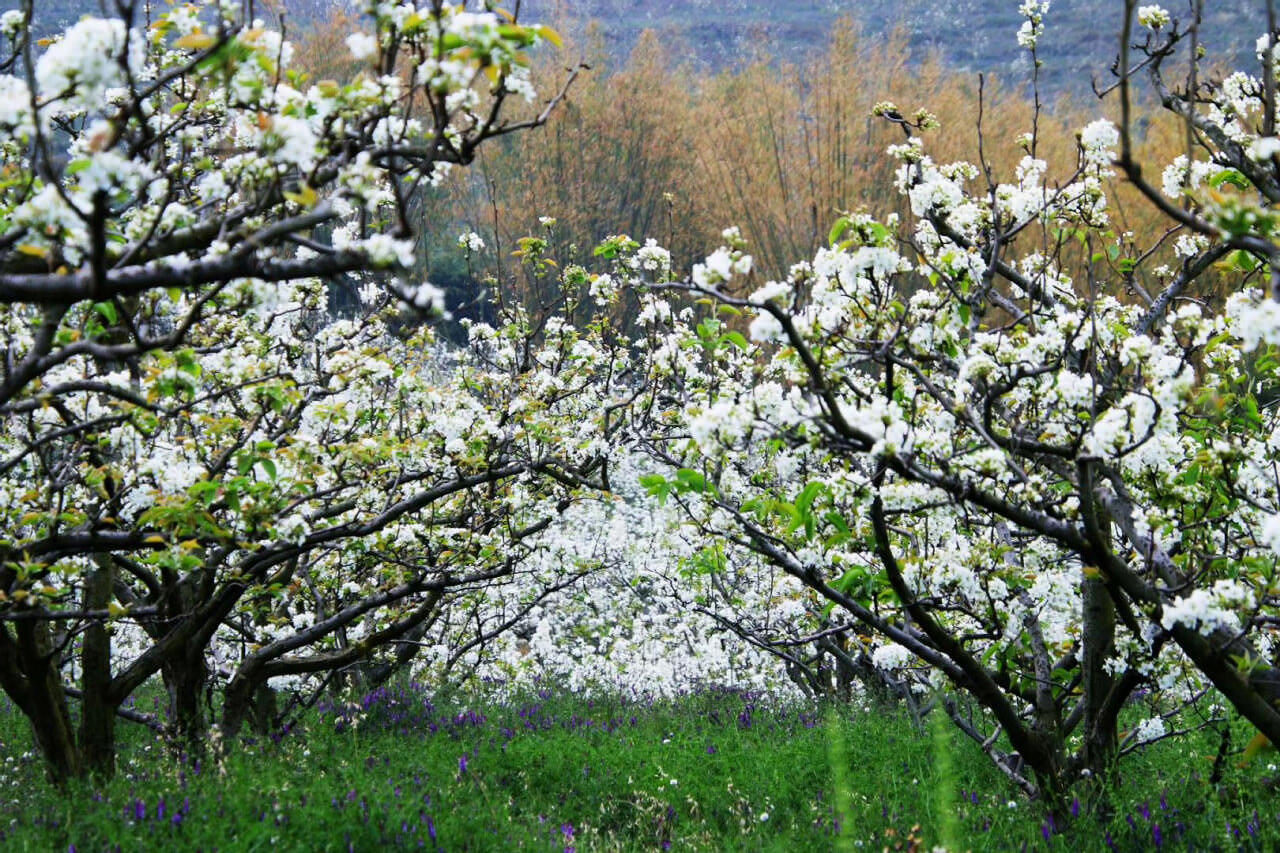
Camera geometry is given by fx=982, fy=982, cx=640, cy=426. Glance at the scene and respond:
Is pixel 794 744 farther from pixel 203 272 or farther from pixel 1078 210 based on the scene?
pixel 203 272

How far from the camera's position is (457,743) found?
6.95 m

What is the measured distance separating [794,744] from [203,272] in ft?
18.3

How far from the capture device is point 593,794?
605 cm

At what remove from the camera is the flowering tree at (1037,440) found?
3275 millimetres

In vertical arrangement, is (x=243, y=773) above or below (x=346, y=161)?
below

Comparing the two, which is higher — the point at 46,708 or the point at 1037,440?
the point at 1037,440

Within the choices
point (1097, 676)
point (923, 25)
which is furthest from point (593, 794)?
point (923, 25)

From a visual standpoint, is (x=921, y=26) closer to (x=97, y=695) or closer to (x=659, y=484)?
(x=97, y=695)

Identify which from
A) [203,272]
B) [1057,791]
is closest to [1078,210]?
[1057,791]

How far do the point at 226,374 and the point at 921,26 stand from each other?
72.0 meters

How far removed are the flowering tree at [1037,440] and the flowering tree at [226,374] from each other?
121cm

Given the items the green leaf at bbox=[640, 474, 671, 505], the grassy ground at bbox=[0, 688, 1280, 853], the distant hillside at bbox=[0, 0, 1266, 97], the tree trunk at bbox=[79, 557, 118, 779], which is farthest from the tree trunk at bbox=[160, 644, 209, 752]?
the distant hillside at bbox=[0, 0, 1266, 97]

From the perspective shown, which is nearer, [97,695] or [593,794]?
[97,695]

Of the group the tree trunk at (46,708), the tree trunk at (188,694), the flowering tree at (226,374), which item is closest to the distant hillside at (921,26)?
the flowering tree at (226,374)
